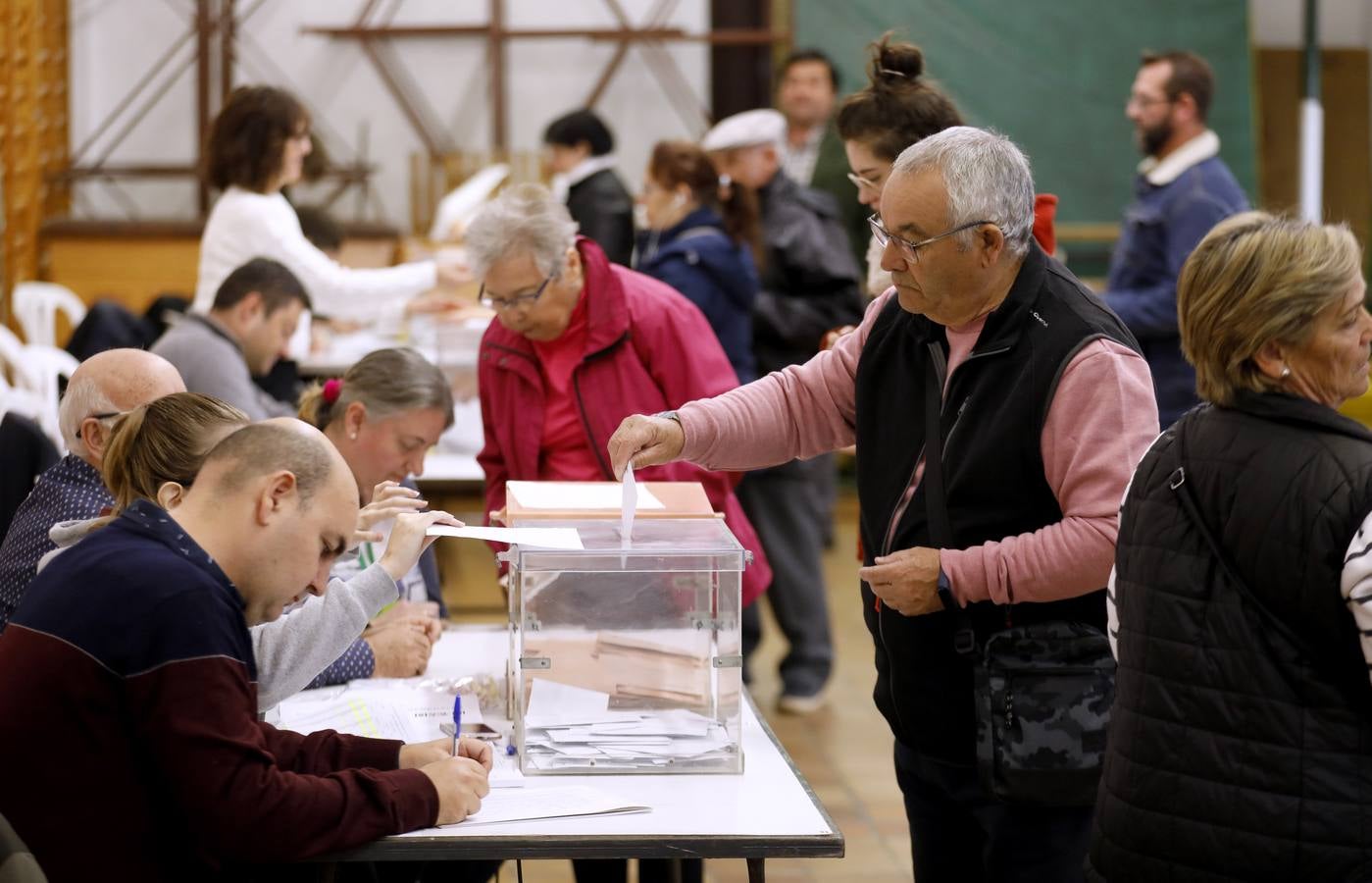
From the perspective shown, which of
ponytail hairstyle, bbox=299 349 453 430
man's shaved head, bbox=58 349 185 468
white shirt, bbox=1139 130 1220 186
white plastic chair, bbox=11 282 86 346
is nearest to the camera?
man's shaved head, bbox=58 349 185 468

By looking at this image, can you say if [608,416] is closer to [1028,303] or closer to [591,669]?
[591,669]

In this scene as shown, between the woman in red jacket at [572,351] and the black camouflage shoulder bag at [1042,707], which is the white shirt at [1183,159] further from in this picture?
the black camouflage shoulder bag at [1042,707]

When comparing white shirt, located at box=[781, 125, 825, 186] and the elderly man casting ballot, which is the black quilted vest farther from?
white shirt, located at box=[781, 125, 825, 186]

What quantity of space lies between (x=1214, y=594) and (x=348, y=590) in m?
1.10

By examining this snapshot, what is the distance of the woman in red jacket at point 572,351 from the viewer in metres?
3.14

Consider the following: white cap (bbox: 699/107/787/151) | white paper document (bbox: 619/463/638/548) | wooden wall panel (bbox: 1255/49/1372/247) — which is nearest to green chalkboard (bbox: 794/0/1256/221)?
wooden wall panel (bbox: 1255/49/1372/247)

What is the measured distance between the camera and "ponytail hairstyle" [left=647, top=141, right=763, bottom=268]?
4.86 metres

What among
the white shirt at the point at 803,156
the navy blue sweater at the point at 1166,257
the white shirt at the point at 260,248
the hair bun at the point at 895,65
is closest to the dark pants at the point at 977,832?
the hair bun at the point at 895,65

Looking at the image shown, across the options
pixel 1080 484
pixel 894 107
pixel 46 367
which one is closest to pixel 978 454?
pixel 1080 484

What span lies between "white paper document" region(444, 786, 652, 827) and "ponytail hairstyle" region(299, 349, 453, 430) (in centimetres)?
102

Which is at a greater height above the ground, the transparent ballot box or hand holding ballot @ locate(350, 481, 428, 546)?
hand holding ballot @ locate(350, 481, 428, 546)

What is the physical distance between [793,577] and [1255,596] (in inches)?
135

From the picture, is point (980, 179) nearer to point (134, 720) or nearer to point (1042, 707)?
point (1042, 707)

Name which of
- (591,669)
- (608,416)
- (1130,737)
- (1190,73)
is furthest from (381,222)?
(1130,737)
